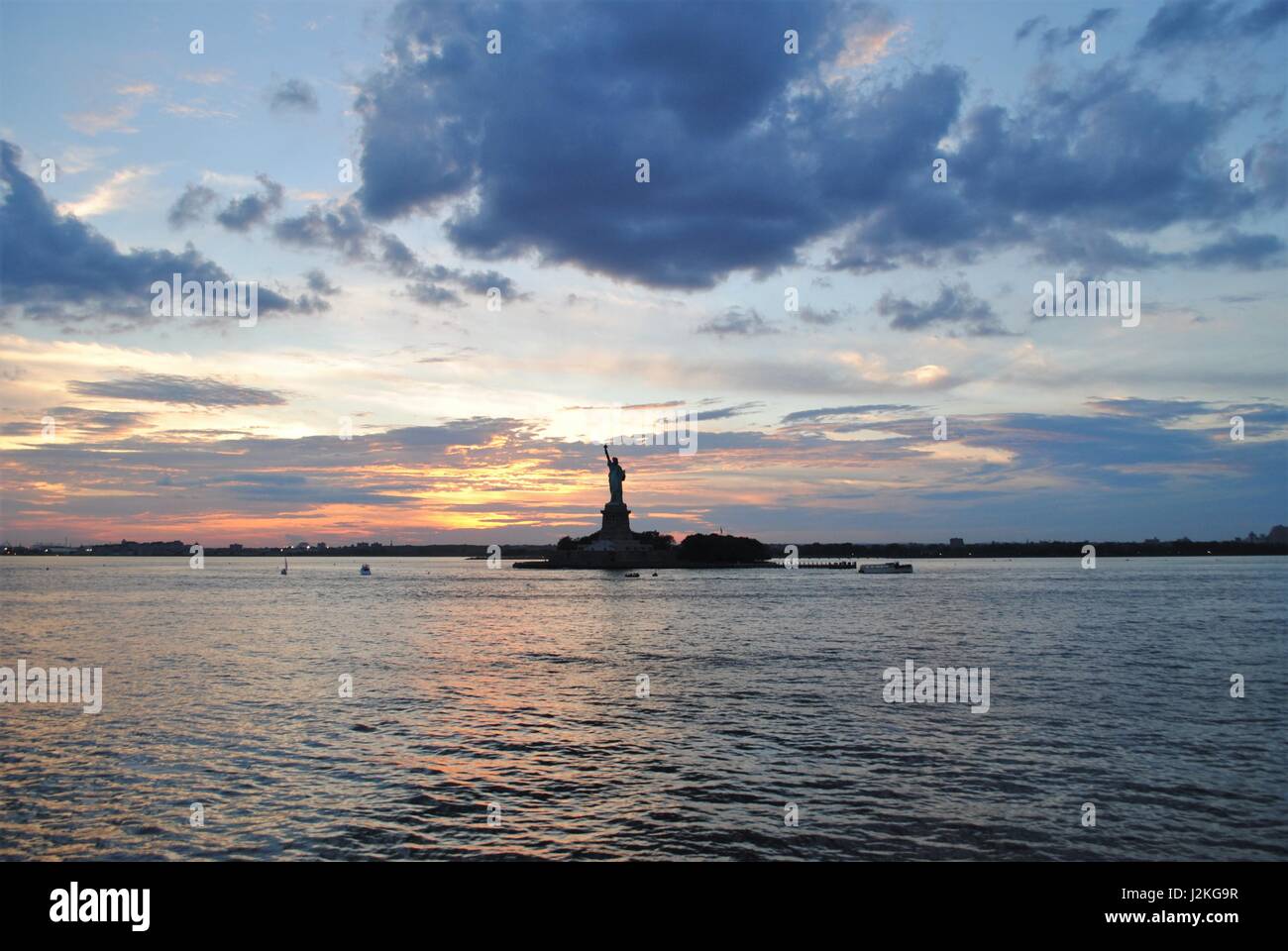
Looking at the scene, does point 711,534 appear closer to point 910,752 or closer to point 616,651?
point 616,651

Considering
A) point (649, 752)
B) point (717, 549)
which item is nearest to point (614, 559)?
point (717, 549)

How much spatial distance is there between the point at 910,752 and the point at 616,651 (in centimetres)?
2212

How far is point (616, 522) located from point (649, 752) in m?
139

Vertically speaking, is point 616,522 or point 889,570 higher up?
point 616,522

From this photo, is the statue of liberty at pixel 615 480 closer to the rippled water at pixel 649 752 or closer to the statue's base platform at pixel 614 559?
the statue's base platform at pixel 614 559

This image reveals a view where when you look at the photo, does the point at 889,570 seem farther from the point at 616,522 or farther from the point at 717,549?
the point at 616,522

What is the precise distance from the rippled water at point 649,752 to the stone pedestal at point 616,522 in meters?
111

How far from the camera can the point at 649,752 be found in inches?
794

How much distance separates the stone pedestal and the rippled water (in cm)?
11059

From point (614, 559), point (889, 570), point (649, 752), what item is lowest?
point (889, 570)

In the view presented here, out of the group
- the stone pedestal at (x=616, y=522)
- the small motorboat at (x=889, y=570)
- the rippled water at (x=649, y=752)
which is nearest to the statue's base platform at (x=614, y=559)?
the stone pedestal at (x=616, y=522)

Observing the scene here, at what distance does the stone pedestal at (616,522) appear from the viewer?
156000 millimetres

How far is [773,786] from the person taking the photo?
1700 centimetres

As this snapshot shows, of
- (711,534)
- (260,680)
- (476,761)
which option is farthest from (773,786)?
(711,534)
